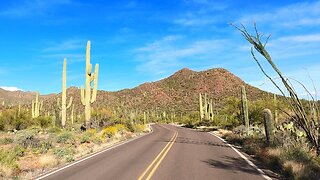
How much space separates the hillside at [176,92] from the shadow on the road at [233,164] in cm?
8898

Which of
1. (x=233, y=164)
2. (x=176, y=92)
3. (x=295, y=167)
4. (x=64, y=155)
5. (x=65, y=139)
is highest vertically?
(x=176, y=92)

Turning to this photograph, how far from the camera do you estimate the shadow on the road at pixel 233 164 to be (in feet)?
37.3

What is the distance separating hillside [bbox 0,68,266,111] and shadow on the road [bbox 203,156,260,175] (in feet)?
292

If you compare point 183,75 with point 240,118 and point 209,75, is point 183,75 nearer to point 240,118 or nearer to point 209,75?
point 209,75

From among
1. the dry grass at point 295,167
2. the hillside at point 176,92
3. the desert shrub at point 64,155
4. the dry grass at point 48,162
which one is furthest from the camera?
the hillside at point 176,92

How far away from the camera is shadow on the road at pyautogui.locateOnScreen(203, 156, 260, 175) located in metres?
11.4

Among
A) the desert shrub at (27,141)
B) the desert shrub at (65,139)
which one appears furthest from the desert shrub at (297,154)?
the desert shrub at (65,139)

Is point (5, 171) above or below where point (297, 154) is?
below

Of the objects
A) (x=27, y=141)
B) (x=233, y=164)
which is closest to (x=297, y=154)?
(x=233, y=164)

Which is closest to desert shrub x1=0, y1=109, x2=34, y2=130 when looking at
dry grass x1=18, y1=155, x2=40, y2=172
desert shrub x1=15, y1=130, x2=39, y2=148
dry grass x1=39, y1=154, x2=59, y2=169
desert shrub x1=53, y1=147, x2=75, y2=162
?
desert shrub x1=15, y1=130, x2=39, y2=148

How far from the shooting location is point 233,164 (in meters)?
12.7

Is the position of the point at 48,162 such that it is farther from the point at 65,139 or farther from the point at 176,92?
the point at 176,92

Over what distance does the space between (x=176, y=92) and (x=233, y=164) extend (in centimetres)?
10962

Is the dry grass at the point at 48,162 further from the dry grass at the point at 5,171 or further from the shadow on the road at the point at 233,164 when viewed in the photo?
the shadow on the road at the point at 233,164
